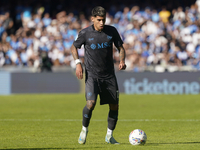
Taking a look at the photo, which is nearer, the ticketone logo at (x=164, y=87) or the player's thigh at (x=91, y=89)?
the player's thigh at (x=91, y=89)

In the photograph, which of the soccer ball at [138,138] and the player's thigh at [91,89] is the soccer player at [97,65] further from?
the soccer ball at [138,138]

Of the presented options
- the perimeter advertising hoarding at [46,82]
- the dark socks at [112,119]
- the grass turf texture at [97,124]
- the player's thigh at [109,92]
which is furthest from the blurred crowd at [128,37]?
the player's thigh at [109,92]

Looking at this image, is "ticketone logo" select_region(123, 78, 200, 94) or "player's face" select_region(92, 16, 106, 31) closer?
"player's face" select_region(92, 16, 106, 31)

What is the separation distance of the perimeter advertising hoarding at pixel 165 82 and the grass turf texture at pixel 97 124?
2470mm

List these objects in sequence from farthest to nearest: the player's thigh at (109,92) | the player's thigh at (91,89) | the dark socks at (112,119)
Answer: the dark socks at (112,119)
the player's thigh at (109,92)
the player's thigh at (91,89)

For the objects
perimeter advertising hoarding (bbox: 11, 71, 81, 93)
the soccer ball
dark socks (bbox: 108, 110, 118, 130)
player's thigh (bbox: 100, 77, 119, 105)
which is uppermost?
player's thigh (bbox: 100, 77, 119, 105)

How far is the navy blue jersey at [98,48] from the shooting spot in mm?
6949

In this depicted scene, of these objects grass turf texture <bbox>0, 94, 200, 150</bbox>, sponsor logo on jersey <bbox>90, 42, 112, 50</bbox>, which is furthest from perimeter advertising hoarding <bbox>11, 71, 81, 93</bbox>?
sponsor logo on jersey <bbox>90, 42, 112, 50</bbox>

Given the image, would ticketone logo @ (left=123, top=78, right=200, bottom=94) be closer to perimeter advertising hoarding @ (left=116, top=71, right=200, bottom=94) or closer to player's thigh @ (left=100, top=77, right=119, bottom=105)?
perimeter advertising hoarding @ (left=116, top=71, right=200, bottom=94)

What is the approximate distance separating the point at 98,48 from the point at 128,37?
1652 cm

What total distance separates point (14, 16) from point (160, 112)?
17436mm

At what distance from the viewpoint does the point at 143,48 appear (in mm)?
22578

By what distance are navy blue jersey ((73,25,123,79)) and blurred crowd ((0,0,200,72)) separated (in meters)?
14.0

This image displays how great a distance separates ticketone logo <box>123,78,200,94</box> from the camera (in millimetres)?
19500
